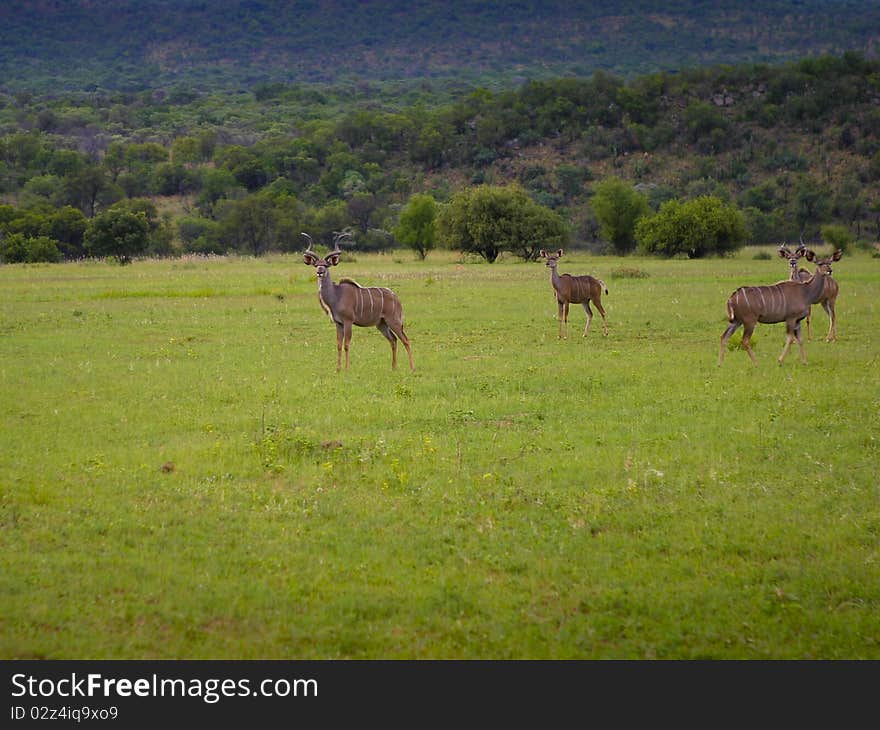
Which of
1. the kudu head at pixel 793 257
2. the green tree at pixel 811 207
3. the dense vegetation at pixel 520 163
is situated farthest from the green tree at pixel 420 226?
the kudu head at pixel 793 257

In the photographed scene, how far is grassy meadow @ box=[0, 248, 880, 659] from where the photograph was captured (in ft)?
22.8

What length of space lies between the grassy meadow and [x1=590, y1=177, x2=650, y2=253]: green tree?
43721mm

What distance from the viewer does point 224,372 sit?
669 inches

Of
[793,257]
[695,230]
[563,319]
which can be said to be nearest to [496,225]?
[695,230]

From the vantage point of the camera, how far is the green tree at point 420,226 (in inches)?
2400

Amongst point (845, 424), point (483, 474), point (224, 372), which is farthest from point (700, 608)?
point (224, 372)

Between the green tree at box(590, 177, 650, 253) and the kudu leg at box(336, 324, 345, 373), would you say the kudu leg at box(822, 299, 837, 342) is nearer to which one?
the kudu leg at box(336, 324, 345, 373)

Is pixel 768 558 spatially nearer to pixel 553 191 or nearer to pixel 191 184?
pixel 553 191

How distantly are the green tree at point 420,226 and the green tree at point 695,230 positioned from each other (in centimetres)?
1163

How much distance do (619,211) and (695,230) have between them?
7.78 m

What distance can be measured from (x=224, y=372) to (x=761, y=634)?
38.1ft

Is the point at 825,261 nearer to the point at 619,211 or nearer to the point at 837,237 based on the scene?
the point at 837,237

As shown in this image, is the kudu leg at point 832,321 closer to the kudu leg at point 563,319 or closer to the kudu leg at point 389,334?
the kudu leg at point 563,319
